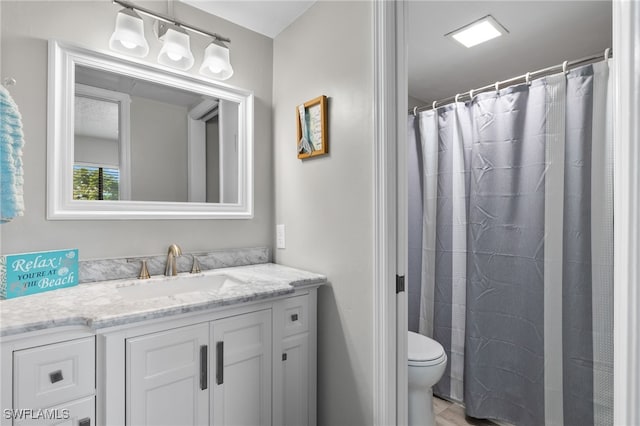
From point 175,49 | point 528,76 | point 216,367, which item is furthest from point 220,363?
point 528,76

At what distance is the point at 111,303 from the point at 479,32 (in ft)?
7.54

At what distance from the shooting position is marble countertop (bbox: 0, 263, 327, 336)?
3.03 ft

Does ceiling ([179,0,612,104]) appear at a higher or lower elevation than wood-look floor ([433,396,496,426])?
higher

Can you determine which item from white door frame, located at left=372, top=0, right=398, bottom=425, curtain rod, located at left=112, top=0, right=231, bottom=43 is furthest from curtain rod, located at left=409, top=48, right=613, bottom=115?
curtain rod, located at left=112, top=0, right=231, bottom=43

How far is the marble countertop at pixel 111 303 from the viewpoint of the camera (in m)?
0.92

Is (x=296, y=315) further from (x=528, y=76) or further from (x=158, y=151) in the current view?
(x=528, y=76)

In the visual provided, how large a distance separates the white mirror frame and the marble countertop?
0.32 meters

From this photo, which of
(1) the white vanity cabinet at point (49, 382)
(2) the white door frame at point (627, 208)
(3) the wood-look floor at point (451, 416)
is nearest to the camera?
(2) the white door frame at point (627, 208)

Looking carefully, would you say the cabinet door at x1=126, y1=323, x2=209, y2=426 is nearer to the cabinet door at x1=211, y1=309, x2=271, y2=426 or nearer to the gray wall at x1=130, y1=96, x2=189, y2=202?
the cabinet door at x1=211, y1=309, x2=271, y2=426

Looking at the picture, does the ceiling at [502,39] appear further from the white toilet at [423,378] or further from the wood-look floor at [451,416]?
the wood-look floor at [451,416]

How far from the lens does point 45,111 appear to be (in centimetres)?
132

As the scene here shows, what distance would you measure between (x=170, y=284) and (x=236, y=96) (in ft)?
3.48

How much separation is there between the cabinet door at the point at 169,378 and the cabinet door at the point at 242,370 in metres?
0.04

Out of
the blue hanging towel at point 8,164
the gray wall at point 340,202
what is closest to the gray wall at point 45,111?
the blue hanging towel at point 8,164
